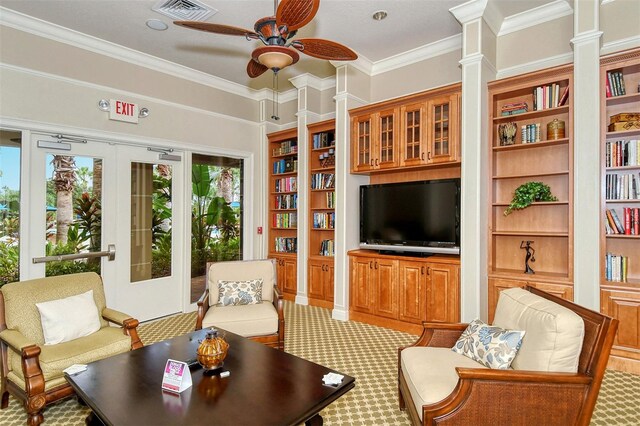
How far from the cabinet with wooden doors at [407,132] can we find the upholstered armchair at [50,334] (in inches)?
123

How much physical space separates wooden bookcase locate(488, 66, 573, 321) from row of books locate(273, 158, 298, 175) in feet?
9.53

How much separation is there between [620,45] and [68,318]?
5085 millimetres

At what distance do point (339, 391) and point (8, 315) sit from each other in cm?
245

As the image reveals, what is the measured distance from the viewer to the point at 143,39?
4098mm

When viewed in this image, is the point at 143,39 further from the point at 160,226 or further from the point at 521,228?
the point at 521,228

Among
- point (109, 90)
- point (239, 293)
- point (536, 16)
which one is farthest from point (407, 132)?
point (109, 90)

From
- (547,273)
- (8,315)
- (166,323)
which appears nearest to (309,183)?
(166,323)

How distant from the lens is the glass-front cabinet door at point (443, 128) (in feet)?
12.5

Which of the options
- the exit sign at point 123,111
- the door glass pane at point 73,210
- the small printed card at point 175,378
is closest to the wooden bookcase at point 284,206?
the exit sign at point 123,111

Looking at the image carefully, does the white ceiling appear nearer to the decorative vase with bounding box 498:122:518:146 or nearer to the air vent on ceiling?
the air vent on ceiling

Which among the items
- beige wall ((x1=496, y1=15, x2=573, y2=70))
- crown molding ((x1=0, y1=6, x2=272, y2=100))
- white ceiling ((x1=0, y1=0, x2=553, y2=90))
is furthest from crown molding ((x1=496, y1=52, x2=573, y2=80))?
crown molding ((x1=0, y1=6, x2=272, y2=100))

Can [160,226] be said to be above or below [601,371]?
above

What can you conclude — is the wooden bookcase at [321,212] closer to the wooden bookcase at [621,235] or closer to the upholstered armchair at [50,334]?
the upholstered armchair at [50,334]

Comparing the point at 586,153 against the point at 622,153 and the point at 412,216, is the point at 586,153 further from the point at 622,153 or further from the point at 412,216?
the point at 412,216
